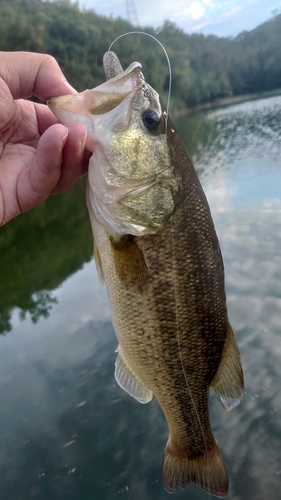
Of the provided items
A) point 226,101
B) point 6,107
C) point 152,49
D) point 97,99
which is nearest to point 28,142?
point 6,107

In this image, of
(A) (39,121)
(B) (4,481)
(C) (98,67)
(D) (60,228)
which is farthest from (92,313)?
(C) (98,67)

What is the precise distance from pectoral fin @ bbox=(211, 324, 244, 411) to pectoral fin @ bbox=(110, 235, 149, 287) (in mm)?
601

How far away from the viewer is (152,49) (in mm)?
52656

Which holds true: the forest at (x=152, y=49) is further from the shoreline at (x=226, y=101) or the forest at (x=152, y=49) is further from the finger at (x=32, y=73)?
the finger at (x=32, y=73)

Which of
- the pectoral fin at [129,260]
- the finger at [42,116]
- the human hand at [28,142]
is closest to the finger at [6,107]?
the human hand at [28,142]

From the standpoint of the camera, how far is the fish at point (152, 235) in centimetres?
189

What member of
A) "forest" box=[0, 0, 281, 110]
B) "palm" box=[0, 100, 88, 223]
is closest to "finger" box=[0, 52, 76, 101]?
"palm" box=[0, 100, 88, 223]

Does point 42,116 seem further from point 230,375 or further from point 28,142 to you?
point 230,375

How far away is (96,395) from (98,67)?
38587mm

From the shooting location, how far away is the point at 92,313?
6957mm

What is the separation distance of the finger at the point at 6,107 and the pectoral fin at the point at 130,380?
1487 millimetres

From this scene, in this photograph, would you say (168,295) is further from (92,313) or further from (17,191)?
(92,313)

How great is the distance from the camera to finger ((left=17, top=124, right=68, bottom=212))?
1.71 meters

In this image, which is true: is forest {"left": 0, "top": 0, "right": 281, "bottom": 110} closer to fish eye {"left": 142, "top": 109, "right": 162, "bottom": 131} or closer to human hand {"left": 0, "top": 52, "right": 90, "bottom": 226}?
human hand {"left": 0, "top": 52, "right": 90, "bottom": 226}
